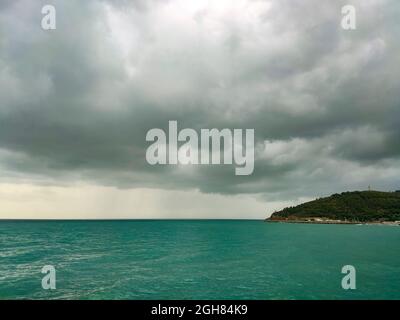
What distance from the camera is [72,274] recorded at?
4162 cm

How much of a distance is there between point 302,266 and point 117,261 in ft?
108

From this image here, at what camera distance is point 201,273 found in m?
42.4

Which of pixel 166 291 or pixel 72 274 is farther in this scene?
pixel 72 274

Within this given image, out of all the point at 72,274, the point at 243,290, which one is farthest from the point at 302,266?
the point at 72,274
